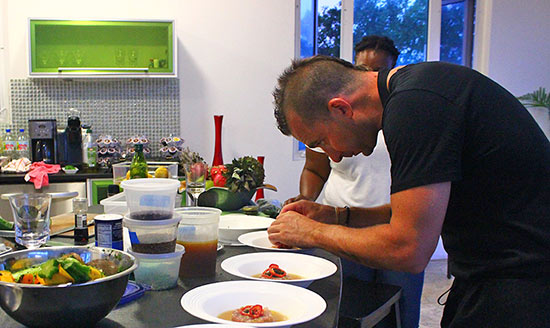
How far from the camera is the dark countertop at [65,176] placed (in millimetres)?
3459

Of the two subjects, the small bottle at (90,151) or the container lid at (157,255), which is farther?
the small bottle at (90,151)

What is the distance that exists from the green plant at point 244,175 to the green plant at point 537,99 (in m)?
3.46

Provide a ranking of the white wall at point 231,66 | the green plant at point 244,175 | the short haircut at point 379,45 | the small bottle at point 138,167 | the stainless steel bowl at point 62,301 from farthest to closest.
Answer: the white wall at point 231,66 < the short haircut at point 379,45 < the small bottle at point 138,167 < the green plant at point 244,175 < the stainless steel bowl at point 62,301

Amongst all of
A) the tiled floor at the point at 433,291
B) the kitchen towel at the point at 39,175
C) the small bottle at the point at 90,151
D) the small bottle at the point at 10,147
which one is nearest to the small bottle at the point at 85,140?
the small bottle at the point at 90,151

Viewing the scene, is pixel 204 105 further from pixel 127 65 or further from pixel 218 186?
pixel 218 186

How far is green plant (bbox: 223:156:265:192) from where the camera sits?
2270mm

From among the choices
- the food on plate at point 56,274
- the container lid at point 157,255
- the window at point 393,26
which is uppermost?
the window at point 393,26

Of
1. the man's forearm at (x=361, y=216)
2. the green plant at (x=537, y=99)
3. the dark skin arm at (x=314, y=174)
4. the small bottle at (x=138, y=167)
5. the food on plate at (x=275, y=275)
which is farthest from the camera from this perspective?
the green plant at (x=537, y=99)

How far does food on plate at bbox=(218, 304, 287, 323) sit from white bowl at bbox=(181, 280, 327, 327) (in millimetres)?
16

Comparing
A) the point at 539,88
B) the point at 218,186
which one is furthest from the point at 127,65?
the point at 539,88

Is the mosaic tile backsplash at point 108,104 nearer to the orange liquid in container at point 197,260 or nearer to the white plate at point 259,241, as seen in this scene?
the white plate at point 259,241

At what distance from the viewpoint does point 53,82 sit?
4168 millimetres

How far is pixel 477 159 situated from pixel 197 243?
766 millimetres

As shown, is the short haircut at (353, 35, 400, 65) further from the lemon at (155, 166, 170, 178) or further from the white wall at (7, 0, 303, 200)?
the white wall at (7, 0, 303, 200)
